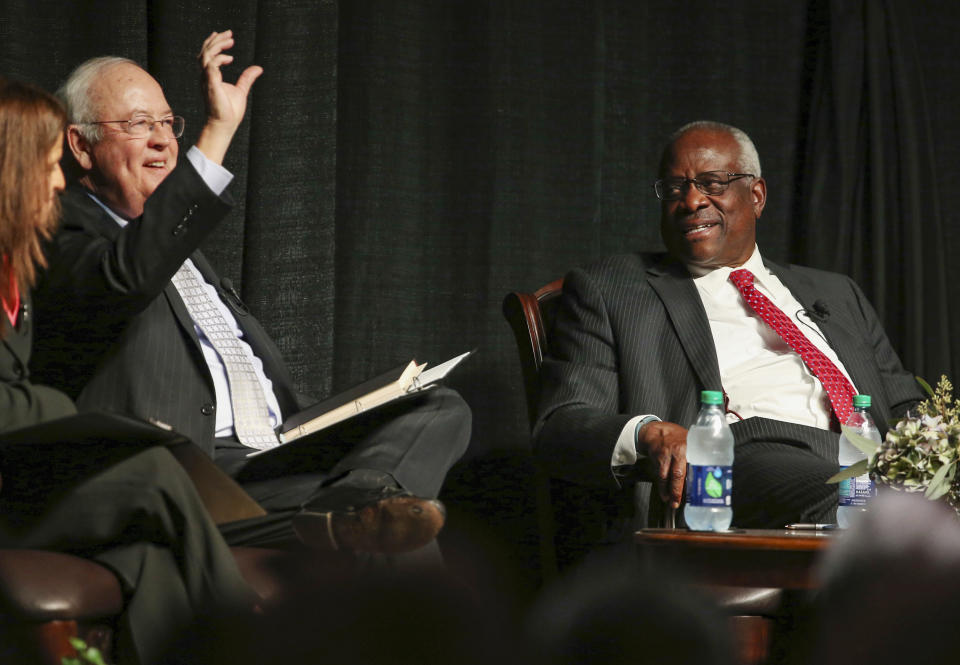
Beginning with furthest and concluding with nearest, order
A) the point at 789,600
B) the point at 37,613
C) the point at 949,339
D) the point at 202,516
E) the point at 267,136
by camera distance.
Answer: the point at 949,339
the point at 267,136
the point at 789,600
the point at 202,516
the point at 37,613

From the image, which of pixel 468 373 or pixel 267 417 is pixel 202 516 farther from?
pixel 468 373

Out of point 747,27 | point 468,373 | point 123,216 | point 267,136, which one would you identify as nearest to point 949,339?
point 747,27

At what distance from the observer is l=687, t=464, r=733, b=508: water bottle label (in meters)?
1.90

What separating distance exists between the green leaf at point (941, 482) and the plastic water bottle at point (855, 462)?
0.10 m

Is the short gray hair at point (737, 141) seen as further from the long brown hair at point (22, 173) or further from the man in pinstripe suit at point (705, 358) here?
the long brown hair at point (22, 173)

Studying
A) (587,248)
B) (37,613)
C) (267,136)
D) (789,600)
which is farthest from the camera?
(587,248)

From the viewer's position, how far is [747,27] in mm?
3311

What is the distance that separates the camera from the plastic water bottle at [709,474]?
191 cm

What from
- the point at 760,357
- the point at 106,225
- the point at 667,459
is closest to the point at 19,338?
the point at 106,225

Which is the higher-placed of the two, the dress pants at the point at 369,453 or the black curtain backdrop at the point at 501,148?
the black curtain backdrop at the point at 501,148

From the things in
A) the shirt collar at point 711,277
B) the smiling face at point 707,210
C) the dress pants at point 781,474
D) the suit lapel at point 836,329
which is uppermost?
the smiling face at point 707,210

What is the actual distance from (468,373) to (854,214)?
4.12 ft

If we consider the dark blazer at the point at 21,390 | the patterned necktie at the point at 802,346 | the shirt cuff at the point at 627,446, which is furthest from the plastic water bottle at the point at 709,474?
the dark blazer at the point at 21,390

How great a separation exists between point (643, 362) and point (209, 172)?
3.53 feet
